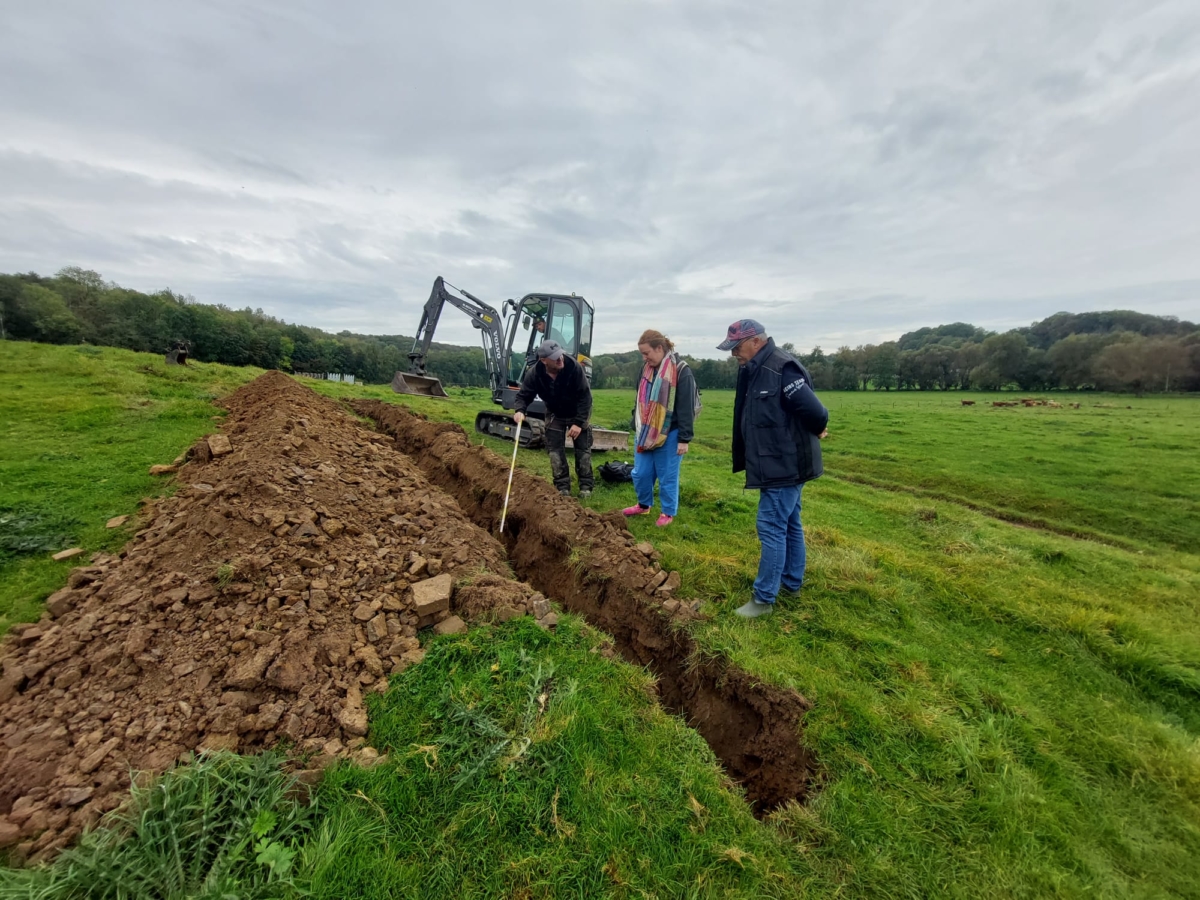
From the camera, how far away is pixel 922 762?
255 cm

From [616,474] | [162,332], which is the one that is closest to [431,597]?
[616,474]

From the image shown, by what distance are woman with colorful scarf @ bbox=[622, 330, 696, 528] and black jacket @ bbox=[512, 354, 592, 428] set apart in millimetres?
1108

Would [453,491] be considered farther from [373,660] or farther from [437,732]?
[437,732]

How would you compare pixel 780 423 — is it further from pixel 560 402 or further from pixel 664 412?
pixel 560 402

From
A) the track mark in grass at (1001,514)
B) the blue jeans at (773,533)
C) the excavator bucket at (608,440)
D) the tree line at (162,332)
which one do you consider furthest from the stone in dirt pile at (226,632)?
the tree line at (162,332)

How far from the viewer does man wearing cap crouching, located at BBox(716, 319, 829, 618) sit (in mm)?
3646

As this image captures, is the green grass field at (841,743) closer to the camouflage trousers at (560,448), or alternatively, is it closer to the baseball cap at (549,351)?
the camouflage trousers at (560,448)

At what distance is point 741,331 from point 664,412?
1808 millimetres

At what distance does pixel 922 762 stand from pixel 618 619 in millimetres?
2195

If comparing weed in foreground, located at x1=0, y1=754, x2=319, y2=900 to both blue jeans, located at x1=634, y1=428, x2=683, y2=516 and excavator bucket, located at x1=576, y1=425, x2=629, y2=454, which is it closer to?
blue jeans, located at x1=634, y1=428, x2=683, y2=516

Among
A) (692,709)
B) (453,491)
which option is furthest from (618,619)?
(453,491)

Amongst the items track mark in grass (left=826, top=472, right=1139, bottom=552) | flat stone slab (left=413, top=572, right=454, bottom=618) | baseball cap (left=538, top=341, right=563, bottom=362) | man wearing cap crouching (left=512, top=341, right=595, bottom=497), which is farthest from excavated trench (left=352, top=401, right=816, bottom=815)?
track mark in grass (left=826, top=472, right=1139, bottom=552)

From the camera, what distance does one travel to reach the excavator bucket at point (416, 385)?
16.8 meters

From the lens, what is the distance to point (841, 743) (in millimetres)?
2674
